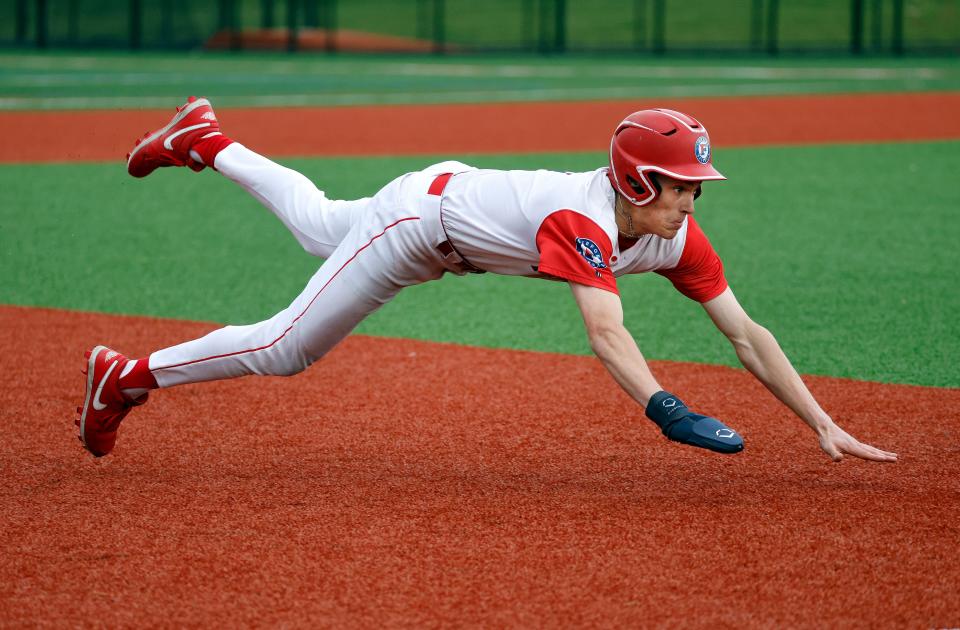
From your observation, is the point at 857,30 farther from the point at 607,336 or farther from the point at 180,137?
the point at 607,336

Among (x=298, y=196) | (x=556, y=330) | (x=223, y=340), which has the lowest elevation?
(x=556, y=330)

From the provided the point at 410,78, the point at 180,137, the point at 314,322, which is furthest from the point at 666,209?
the point at 410,78

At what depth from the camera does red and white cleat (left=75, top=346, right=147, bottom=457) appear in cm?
485

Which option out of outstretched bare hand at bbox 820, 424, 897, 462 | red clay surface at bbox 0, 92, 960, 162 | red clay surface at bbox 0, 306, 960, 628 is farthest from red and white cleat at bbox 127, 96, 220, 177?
red clay surface at bbox 0, 92, 960, 162

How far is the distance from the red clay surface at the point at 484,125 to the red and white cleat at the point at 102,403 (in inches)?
368

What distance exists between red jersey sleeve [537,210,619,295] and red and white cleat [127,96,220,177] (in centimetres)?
184

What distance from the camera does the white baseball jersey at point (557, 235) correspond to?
4133 millimetres

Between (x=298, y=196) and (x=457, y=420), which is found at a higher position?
(x=298, y=196)

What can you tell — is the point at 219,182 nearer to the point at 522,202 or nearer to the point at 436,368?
the point at 436,368

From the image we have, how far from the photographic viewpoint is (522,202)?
14.2 ft

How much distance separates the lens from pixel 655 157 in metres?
4.18

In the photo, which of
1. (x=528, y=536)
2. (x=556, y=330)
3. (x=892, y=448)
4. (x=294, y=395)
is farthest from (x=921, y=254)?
(x=528, y=536)

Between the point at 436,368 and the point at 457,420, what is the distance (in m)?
0.87

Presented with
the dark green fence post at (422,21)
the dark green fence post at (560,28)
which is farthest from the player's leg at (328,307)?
the dark green fence post at (422,21)
